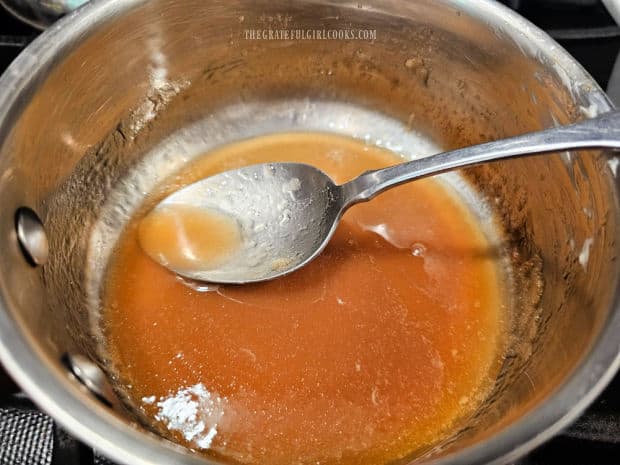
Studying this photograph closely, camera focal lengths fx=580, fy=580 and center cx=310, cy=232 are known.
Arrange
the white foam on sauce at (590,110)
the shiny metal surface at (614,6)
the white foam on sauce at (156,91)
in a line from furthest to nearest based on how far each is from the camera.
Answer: the white foam on sauce at (156,91) < the shiny metal surface at (614,6) < the white foam on sauce at (590,110)

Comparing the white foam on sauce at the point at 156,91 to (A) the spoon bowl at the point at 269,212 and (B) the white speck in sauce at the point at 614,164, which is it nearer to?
(A) the spoon bowl at the point at 269,212

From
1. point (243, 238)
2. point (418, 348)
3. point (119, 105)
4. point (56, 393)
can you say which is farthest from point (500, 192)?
point (56, 393)

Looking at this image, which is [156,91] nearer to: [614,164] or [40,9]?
[40,9]

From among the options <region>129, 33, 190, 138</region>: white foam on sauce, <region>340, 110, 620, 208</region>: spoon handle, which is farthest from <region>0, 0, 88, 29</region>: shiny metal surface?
<region>340, 110, 620, 208</region>: spoon handle

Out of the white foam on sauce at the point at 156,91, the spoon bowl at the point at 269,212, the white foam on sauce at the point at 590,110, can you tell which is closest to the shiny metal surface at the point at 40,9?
the white foam on sauce at the point at 156,91

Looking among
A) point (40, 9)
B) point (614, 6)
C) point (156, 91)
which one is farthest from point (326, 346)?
point (40, 9)
